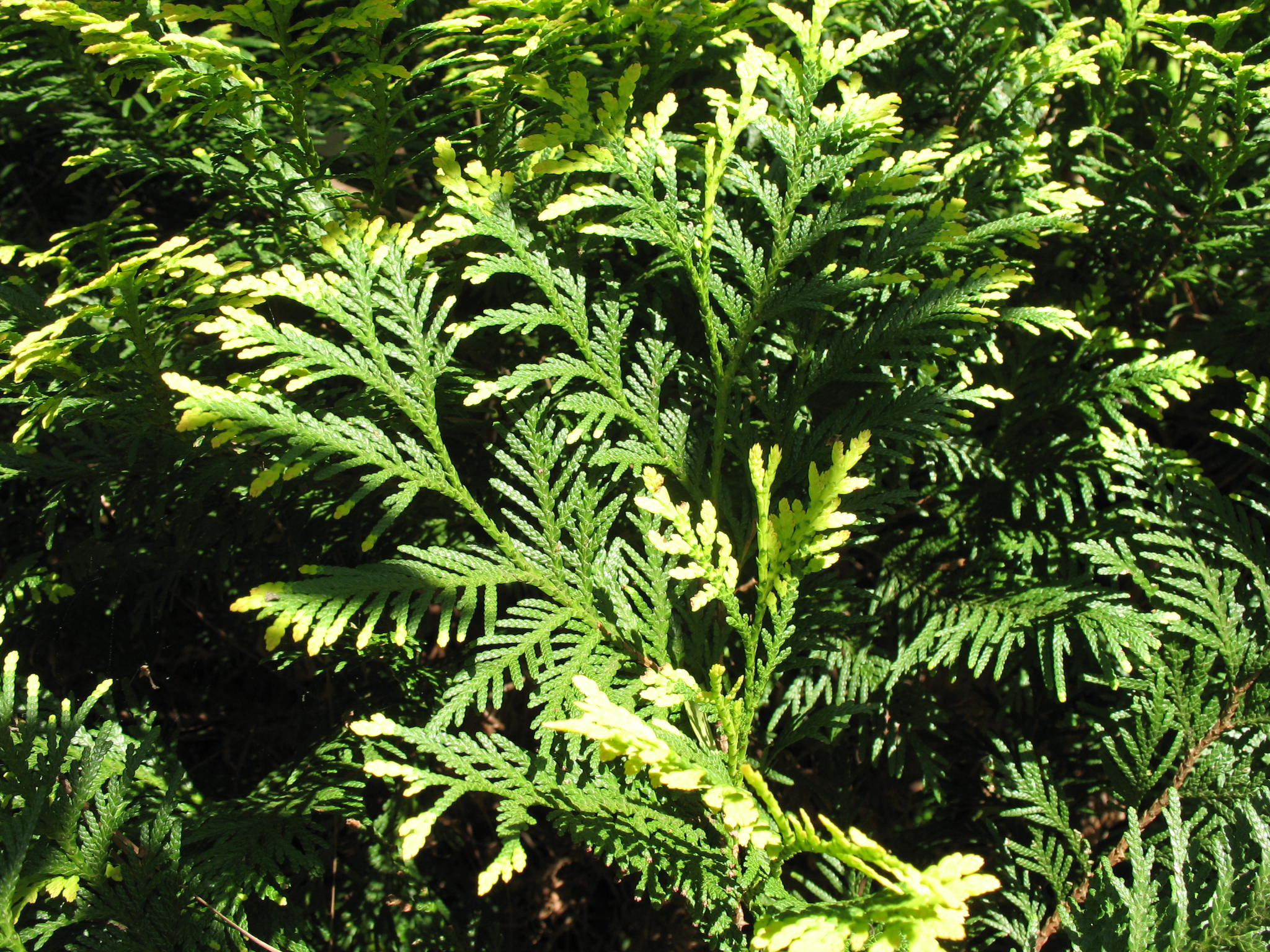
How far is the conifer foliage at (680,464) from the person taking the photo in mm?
1380

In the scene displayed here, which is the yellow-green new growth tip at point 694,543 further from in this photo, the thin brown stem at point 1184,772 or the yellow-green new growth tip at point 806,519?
the thin brown stem at point 1184,772

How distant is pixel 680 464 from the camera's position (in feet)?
5.26

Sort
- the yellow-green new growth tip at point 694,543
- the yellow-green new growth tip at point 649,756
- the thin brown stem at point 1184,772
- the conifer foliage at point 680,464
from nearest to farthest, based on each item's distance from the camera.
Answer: the yellow-green new growth tip at point 649,756, the yellow-green new growth tip at point 694,543, the conifer foliage at point 680,464, the thin brown stem at point 1184,772

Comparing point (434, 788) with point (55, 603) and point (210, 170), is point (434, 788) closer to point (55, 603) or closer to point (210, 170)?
point (55, 603)

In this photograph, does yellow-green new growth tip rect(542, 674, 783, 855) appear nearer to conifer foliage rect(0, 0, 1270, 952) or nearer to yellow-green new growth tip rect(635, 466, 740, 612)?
conifer foliage rect(0, 0, 1270, 952)

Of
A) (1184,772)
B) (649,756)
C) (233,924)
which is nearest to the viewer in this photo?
(649,756)

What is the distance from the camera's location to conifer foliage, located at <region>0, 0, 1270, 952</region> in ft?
4.53

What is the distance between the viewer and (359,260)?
146 cm

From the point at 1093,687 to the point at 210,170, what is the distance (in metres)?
2.18

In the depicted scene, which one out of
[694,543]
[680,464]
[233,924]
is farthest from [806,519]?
[233,924]

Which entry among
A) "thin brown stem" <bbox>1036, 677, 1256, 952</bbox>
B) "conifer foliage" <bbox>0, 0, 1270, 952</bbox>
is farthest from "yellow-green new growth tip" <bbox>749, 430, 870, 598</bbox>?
"thin brown stem" <bbox>1036, 677, 1256, 952</bbox>

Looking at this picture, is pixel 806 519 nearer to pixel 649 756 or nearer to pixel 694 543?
pixel 694 543

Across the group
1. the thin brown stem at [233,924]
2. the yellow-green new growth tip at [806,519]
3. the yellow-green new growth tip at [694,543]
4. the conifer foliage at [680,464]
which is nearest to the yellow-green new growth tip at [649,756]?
the conifer foliage at [680,464]

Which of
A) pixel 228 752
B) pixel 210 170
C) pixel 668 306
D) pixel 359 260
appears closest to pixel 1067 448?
pixel 668 306
